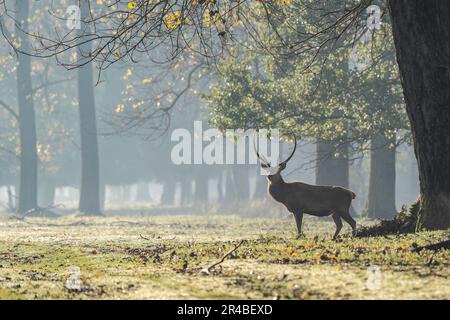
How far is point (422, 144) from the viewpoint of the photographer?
53.8ft

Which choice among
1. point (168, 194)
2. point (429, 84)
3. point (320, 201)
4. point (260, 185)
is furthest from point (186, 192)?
point (429, 84)

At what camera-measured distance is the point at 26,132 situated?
53562mm

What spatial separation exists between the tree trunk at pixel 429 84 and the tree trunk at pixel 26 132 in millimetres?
36225

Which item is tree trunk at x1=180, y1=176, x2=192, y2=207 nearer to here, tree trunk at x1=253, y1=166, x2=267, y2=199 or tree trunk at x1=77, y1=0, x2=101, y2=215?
tree trunk at x1=253, y1=166, x2=267, y2=199

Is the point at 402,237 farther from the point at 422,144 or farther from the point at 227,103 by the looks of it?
the point at 227,103

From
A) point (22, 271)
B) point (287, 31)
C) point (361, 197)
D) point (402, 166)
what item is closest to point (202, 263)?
point (22, 271)

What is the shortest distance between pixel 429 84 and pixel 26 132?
39846mm

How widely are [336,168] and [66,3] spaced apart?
103 feet

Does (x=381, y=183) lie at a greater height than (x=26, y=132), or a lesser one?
lesser

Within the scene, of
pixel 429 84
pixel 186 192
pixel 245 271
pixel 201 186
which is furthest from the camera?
pixel 186 192

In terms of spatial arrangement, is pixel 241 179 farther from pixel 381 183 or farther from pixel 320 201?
pixel 320 201

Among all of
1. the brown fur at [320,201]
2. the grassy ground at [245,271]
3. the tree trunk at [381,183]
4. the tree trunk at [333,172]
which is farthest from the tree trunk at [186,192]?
the grassy ground at [245,271]

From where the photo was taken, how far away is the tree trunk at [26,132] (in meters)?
51.1

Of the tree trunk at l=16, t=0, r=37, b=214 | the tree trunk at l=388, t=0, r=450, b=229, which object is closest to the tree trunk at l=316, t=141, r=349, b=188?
the tree trunk at l=16, t=0, r=37, b=214
